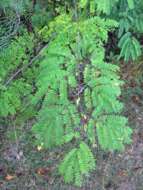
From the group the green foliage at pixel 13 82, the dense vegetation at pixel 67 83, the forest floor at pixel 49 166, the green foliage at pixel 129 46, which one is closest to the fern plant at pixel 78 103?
the dense vegetation at pixel 67 83

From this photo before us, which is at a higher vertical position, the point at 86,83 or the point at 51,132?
the point at 86,83

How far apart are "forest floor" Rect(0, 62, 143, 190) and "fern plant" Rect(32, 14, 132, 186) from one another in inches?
64.2

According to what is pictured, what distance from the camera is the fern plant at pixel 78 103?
232cm

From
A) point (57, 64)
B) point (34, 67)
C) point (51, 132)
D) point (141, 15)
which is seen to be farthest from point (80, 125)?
point (141, 15)

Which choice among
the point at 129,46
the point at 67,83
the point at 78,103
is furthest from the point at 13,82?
the point at 129,46

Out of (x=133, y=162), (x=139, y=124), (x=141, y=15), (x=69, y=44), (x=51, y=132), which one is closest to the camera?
(x=51, y=132)

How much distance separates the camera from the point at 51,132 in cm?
231

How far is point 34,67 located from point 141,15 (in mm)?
1613

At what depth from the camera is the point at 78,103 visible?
2.44 meters

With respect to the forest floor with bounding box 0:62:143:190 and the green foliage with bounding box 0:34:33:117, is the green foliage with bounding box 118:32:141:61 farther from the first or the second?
the green foliage with bounding box 0:34:33:117

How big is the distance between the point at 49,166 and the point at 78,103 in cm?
211

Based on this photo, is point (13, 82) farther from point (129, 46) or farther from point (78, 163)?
point (129, 46)

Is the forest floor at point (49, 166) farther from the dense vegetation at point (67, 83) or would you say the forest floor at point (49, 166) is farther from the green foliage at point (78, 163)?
the green foliage at point (78, 163)

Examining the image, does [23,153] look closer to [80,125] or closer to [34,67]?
[34,67]
